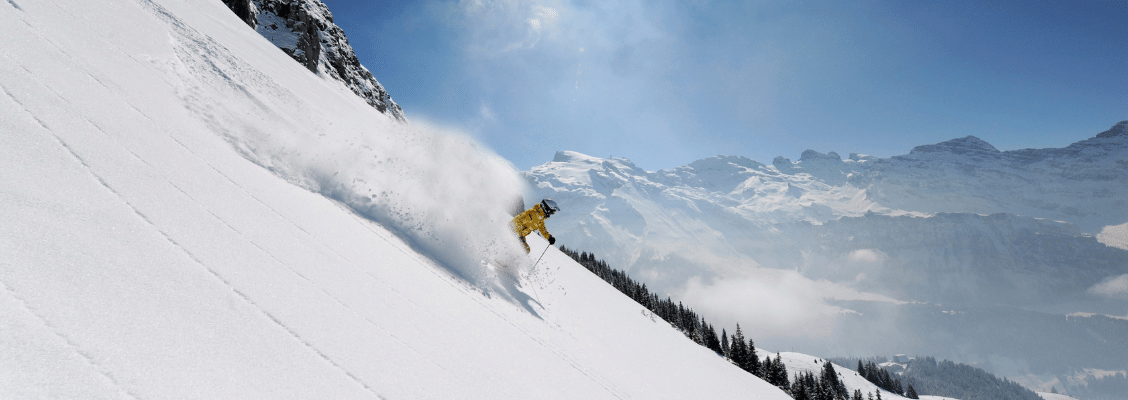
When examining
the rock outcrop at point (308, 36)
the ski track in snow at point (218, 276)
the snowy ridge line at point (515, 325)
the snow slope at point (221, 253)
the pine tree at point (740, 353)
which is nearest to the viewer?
the snow slope at point (221, 253)

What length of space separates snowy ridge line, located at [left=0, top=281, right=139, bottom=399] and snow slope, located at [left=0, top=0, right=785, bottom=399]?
0.5 inches

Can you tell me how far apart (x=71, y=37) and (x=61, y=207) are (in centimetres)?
559

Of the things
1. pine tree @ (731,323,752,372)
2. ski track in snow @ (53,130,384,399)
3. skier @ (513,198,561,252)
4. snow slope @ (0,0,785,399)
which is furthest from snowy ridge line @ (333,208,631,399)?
pine tree @ (731,323,752,372)

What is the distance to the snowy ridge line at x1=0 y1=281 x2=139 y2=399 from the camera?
2.13m

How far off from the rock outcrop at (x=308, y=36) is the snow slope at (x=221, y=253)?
2892cm

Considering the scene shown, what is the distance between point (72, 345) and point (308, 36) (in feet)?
150

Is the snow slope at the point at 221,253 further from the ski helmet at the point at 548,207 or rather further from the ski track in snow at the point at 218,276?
the ski helmet at the point at 548,207

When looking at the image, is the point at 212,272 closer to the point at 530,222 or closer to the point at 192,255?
the point at 192,255

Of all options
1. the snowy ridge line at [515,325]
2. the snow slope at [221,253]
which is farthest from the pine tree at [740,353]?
the snowy ridge line at [515,325]

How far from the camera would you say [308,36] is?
39.1 m

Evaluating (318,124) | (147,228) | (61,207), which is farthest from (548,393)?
(318,124)

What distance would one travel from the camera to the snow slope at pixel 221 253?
2.49 metres

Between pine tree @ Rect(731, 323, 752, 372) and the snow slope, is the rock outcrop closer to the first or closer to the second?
the snow slope

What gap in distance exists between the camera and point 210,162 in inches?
228
